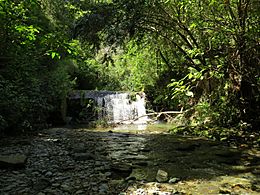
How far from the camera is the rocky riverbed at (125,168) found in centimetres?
386

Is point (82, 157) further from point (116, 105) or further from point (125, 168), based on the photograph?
point (116, 105)

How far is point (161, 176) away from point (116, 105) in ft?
37.0

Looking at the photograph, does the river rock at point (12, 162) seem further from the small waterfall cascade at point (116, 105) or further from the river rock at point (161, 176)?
the small waterfall cascade at point (116, 105)

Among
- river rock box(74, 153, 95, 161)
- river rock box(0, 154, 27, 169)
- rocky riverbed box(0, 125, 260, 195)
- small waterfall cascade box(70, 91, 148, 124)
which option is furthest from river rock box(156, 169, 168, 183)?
small waterfall cascade box(70, 91, 148, 124)

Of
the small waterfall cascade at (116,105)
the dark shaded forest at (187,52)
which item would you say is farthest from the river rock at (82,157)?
the small waterfall cascade at (116,105)

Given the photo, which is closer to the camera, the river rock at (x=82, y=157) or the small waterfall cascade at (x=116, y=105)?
the river rock at (x=82, y=157)

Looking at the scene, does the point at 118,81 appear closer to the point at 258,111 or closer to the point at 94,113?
the point at 94,113

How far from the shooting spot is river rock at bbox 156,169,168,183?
13.8ft

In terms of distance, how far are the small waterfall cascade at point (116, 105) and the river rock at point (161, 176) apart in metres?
10.3

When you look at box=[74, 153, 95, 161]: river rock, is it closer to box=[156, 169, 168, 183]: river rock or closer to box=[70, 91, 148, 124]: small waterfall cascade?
box=[156, 169, 168, 183]: river rock

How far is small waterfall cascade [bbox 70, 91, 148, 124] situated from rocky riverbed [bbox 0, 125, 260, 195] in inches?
302

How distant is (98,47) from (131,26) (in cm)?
159

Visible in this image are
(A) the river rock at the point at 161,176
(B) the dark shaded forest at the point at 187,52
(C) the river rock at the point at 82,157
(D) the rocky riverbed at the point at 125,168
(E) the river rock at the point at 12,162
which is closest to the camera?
(D) the rocky riverbed at the point at 125,168

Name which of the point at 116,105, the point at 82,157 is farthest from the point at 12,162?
the point at 116,105
